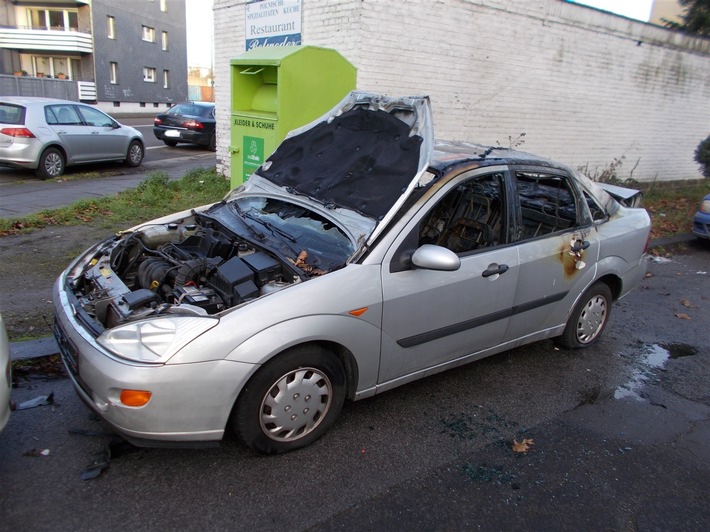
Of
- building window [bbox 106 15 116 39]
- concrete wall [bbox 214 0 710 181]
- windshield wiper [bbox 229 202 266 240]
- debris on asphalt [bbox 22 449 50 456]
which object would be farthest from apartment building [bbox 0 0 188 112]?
debris on asphalt [bbox 22 449 50 456]

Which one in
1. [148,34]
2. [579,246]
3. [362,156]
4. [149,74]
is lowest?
[579,246]

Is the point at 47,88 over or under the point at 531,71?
under

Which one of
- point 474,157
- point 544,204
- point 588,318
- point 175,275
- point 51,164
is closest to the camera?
point 175,275

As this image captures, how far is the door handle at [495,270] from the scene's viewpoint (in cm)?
360

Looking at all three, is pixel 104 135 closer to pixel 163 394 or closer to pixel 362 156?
pixel 362 156

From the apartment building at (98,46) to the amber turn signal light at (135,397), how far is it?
111 feet

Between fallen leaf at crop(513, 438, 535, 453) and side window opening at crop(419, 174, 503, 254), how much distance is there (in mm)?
1220

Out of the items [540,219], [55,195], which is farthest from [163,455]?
[55,195]

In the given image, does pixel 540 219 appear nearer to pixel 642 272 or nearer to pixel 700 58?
pixel 642 272

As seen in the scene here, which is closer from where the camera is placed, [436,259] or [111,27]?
[436,259]

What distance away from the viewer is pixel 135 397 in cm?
262

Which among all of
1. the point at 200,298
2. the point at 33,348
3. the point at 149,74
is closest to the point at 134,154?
the point at 33,348

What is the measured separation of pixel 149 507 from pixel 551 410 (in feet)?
8.47

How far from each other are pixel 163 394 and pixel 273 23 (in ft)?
→ 26.4
